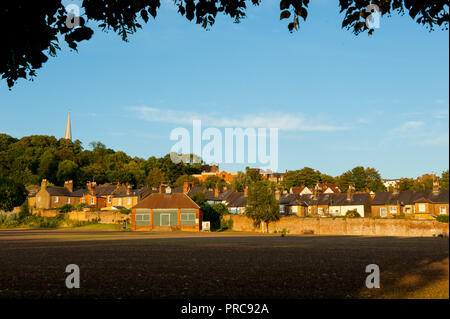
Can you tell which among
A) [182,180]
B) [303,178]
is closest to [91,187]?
[182,180]

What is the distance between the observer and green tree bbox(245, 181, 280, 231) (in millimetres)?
63156

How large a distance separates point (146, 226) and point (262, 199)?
804 inches

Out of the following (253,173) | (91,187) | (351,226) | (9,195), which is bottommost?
(351,226)

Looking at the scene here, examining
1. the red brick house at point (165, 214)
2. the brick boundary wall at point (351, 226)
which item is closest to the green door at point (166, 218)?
the red brick house at point (165, 214)

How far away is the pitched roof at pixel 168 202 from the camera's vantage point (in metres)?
70.0

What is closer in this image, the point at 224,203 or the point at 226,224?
the point at 226,224

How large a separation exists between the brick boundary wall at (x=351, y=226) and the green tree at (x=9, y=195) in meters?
45.3

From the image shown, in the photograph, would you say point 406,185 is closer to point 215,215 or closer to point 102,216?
point 215,215

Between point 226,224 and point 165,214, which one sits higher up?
point 165,214

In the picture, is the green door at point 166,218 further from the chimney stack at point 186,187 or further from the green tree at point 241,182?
the green tree at point 241,182

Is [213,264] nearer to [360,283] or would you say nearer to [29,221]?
[360,283]

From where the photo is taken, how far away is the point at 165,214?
70.5m

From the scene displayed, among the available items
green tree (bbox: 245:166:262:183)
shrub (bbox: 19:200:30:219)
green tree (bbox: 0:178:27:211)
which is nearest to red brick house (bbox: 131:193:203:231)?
shrub (bbox: 19:200:30:219)

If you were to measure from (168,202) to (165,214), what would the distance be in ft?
6.67
